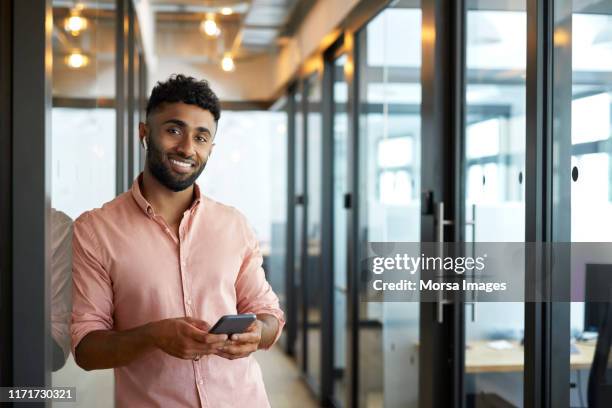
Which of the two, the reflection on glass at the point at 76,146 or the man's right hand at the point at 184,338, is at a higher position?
the reflection on glass at the point at 76,146

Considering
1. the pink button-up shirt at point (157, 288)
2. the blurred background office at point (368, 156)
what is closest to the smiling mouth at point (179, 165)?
the pink button-up shirt at point (157, 288)

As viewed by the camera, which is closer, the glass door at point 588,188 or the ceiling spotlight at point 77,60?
the glass door at point 588,188

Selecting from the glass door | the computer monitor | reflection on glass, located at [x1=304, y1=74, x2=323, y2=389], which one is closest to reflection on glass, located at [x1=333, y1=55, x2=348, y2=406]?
reflection on glass, located at [x1=304, y1=74, x2=323, y2=389]

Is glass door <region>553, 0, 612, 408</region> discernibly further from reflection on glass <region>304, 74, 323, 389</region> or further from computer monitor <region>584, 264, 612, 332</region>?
reflection on glass <region>304, 74, 323, 389</region>

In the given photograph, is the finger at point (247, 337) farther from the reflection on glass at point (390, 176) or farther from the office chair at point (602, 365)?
the reflection on glass at point (390, 176)

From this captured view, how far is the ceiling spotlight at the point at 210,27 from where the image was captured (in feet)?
14.1

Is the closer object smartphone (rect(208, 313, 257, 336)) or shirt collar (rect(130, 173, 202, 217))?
smartphone (rect(208, 313, 257, 336))

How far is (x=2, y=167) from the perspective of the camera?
6.89 feet

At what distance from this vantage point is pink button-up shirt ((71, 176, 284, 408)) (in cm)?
196

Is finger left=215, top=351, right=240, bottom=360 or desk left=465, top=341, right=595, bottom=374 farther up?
finger left=215, top=351, right=240, bottom=360

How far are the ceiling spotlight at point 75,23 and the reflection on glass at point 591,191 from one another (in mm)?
1652

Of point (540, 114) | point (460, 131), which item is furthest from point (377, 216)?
point (540, 114)

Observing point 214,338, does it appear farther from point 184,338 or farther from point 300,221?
point 300,221

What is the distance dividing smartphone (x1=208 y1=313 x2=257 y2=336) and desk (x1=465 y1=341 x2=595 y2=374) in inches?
41.6
